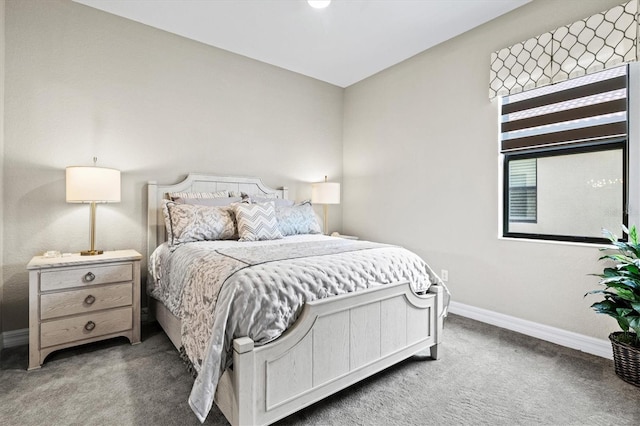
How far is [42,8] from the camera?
2.51m

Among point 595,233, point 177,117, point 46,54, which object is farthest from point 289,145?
point 595,233

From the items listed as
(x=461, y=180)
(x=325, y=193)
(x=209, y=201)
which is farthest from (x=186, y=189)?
(x=461, y=180)

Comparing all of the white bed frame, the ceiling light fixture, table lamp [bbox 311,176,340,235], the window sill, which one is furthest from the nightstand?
the window sill

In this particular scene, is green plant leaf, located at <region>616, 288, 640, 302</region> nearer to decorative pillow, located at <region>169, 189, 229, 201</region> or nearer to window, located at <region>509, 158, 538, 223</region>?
window, located at <region>509, 158, 538, 223</region>

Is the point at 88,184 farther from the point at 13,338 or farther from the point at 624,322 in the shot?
the point at 624,322

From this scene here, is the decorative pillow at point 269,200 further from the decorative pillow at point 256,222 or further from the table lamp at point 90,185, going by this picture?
the table lamp at point 90,185

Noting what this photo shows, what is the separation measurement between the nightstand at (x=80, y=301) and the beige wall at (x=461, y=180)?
275 centimetres

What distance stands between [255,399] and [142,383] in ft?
3.14

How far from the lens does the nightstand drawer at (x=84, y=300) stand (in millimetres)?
2129

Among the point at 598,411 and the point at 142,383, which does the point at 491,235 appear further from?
the point at 142,383

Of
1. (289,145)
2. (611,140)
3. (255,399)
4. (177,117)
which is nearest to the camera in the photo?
(255,399)

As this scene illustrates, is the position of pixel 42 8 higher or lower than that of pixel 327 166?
higher

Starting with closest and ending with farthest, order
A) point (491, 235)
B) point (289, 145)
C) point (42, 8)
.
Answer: point (42, 8)
point (491, 235)
point (289, 145)

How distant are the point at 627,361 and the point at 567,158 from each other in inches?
58.8
